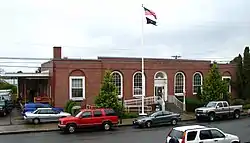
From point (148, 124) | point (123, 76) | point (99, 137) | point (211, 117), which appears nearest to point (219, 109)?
point (211, 117)

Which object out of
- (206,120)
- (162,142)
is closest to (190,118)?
(206,120)

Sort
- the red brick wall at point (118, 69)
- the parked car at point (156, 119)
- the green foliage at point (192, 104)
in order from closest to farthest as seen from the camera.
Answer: the parked car at point (156, 119) < the red brick wall at point (118, 69) < the green foliage at point (192, 104)

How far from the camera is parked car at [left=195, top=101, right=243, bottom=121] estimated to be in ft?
109

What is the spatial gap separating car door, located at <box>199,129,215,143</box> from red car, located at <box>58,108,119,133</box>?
13.3 m

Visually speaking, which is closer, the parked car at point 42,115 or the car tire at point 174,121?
A: the car tire at point 174,121

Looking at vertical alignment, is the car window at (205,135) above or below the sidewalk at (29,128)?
above

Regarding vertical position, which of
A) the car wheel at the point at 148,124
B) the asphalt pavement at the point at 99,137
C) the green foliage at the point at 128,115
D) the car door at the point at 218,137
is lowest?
the asphalt pavement at the point at 99,137

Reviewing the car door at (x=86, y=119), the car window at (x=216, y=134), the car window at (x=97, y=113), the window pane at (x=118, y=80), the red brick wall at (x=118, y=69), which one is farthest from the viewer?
the window pane at (x=118, y=80)

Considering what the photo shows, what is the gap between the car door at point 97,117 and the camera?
1091 inches

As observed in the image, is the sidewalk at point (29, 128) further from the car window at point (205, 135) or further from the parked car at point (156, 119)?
the car window at point (205, 135)

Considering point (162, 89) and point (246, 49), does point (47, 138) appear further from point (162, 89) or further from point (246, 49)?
point (246, 49)

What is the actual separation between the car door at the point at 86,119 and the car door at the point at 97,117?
0.31 metres

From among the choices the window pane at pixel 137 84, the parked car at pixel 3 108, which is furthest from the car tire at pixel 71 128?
the window pane at pixel 137 84

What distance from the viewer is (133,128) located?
2925 centimetres
